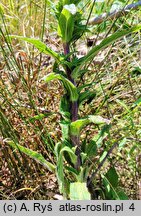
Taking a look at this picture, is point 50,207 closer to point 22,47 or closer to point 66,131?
point 66,131

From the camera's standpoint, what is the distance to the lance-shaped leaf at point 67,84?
1.03 metres

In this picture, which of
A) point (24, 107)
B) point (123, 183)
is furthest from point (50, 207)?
point (24, 107)

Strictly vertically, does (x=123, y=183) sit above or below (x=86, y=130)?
below

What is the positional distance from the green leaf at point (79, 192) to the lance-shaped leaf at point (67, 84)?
245 millimetres

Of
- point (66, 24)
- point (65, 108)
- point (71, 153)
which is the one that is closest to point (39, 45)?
point (66, 24)

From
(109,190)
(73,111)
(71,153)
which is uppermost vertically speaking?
(73,111)

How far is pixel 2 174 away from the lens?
1381mm

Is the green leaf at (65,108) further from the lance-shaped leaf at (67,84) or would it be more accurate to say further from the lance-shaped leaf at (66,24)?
the lance-shaped leaf at (66,24)

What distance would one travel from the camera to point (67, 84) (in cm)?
107

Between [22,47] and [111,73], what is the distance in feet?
1.98

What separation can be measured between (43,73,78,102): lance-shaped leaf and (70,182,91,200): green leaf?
24 cm

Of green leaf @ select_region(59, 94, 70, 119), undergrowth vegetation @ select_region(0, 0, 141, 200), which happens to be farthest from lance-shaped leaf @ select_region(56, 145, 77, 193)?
green leaf @ select_region(59, 94, 70, 119)

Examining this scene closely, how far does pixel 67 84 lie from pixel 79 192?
0.99 ft

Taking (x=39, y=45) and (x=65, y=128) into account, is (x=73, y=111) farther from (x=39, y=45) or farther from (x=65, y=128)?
(x=39, y=45)
